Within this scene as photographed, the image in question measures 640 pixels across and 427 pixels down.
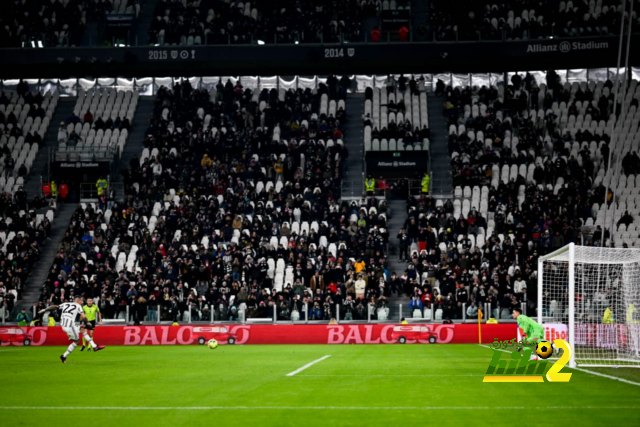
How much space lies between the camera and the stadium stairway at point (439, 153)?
46.3 metres

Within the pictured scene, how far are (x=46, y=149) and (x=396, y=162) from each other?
850 inches

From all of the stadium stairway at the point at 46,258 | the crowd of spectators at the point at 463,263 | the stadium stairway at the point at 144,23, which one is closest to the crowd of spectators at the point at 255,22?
the stadium stairway at the point at 144,23

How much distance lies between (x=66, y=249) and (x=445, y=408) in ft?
107

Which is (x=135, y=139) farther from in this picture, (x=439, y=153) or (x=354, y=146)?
(x=439, y=153)

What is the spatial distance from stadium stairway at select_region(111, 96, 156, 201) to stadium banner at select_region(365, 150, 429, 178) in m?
14.2

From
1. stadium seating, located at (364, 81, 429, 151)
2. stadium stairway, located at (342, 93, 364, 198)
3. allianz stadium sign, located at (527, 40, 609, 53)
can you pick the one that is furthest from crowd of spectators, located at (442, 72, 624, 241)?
stadium stairway, located at (342, 93, 364, 198)

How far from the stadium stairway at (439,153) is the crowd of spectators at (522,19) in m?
4.49

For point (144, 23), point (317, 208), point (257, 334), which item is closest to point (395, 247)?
point (317, 208)

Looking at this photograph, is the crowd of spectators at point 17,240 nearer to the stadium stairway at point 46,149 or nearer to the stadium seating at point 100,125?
the stadium stairway at point 46,149

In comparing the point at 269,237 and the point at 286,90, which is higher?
the point at 286,90

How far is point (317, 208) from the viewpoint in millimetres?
42688

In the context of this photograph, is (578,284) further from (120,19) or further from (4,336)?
(120,19)

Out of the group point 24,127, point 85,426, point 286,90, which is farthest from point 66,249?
point 85,426

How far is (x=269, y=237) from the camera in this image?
41031 millimetres
